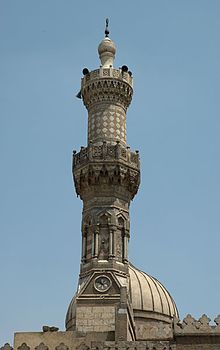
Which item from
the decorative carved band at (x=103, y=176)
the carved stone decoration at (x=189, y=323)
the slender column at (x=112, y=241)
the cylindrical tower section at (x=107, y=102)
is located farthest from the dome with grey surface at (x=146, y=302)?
the carved stone decoration at (x=189, y=323)

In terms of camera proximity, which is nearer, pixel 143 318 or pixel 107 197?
pixel 107 197

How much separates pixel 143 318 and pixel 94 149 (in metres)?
6.74

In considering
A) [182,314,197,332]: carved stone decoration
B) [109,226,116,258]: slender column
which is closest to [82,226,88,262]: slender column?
[109,226,116,258]: slender column

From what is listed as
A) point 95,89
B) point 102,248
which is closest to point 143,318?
point 102,248

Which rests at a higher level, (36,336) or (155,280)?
(155,280)

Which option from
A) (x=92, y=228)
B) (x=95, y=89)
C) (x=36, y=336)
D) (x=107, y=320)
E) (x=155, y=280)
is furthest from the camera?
(x=155, y=280)

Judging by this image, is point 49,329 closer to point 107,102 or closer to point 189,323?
point 189,323

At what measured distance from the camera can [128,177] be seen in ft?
91.4

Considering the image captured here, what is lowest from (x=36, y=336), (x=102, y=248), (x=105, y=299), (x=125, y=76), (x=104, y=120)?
(x=36, y=336)

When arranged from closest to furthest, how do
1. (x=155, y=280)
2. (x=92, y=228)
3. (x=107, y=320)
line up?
(x=107, y=320) < (x=92, y=228) < (x=155, y=280)

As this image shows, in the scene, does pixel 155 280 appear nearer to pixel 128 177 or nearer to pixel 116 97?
pixel 128 177

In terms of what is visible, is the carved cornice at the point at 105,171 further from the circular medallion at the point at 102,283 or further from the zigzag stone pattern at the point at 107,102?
the circular medallion at the point at 102,283

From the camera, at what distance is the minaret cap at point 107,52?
98.2 ft

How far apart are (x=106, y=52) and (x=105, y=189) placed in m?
5.66
